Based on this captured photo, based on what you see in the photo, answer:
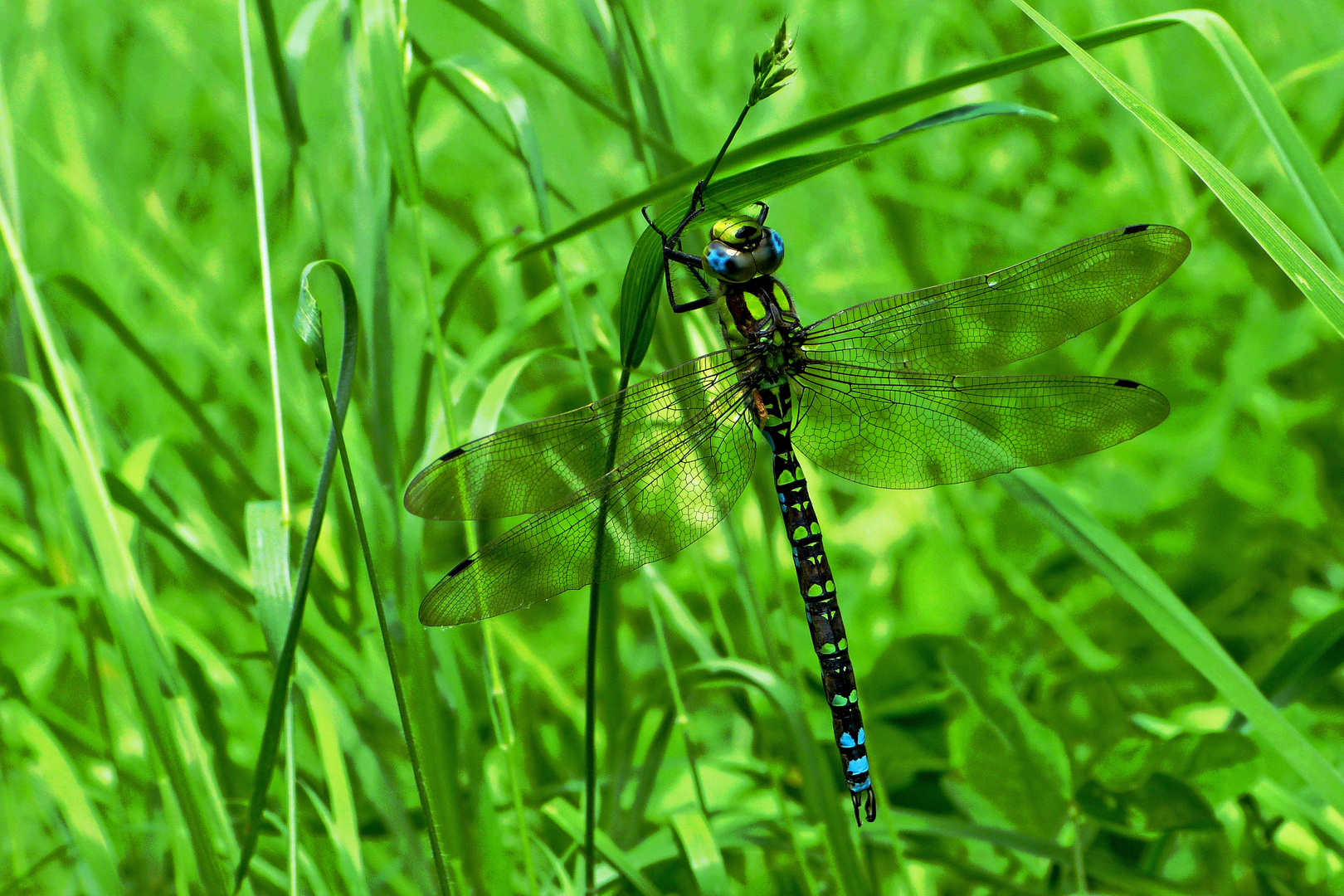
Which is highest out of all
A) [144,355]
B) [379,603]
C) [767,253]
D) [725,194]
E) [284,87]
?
[284,87]

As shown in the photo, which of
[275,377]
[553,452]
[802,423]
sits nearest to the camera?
[275,377]

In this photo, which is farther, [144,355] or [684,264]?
[144,355]

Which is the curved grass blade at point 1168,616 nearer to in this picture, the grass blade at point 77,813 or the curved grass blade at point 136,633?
the curved grass blade at point 136,633

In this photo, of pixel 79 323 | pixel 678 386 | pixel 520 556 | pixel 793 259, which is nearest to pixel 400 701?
pixel 520 556

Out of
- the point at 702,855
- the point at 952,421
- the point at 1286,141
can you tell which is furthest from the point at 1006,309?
the point at 702,855

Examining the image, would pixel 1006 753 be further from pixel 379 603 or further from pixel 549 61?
pixel 549 61

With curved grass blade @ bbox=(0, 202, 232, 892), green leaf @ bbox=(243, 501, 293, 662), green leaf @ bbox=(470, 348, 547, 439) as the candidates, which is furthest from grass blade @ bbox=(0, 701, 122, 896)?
green leaf @ bbox=(470, 348, 547, 439)

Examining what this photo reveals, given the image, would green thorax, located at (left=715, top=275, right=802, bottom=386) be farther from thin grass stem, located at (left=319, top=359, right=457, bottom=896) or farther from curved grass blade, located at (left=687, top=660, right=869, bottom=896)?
thin grass stem, located at (left=319, top=359, right=457, bottom=896)

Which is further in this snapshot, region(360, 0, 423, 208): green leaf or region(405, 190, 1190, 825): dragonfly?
region(405, 190, 1190, 825): dragonfly
